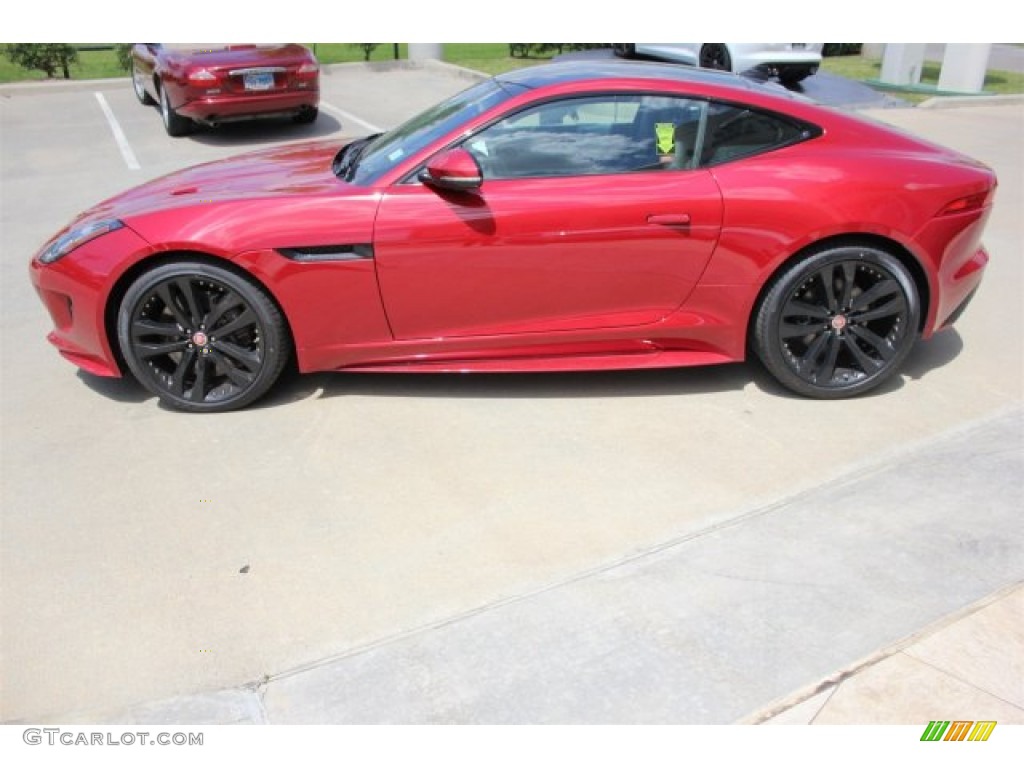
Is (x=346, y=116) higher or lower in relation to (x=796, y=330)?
lower

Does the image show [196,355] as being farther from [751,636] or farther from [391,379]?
[751,636]

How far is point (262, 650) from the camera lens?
2.77m

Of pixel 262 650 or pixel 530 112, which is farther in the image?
pixel 530 112

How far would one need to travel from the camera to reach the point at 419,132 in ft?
14.1

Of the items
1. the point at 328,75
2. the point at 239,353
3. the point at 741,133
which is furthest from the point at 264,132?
the point at 741,133

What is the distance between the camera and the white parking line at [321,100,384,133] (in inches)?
444

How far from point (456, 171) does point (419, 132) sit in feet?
2.23

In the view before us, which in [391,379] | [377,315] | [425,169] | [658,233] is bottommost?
[391,379]

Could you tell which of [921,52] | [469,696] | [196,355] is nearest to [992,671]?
[469,696]

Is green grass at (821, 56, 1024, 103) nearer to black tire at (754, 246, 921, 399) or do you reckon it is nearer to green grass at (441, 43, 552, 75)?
green grass at (441, 43, 552, 75)

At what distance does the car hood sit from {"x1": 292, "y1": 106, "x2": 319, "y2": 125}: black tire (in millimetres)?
6418

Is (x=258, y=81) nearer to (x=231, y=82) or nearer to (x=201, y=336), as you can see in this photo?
(x=231, y=82)

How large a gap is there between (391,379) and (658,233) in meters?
1.53

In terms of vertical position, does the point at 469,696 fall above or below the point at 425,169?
below
